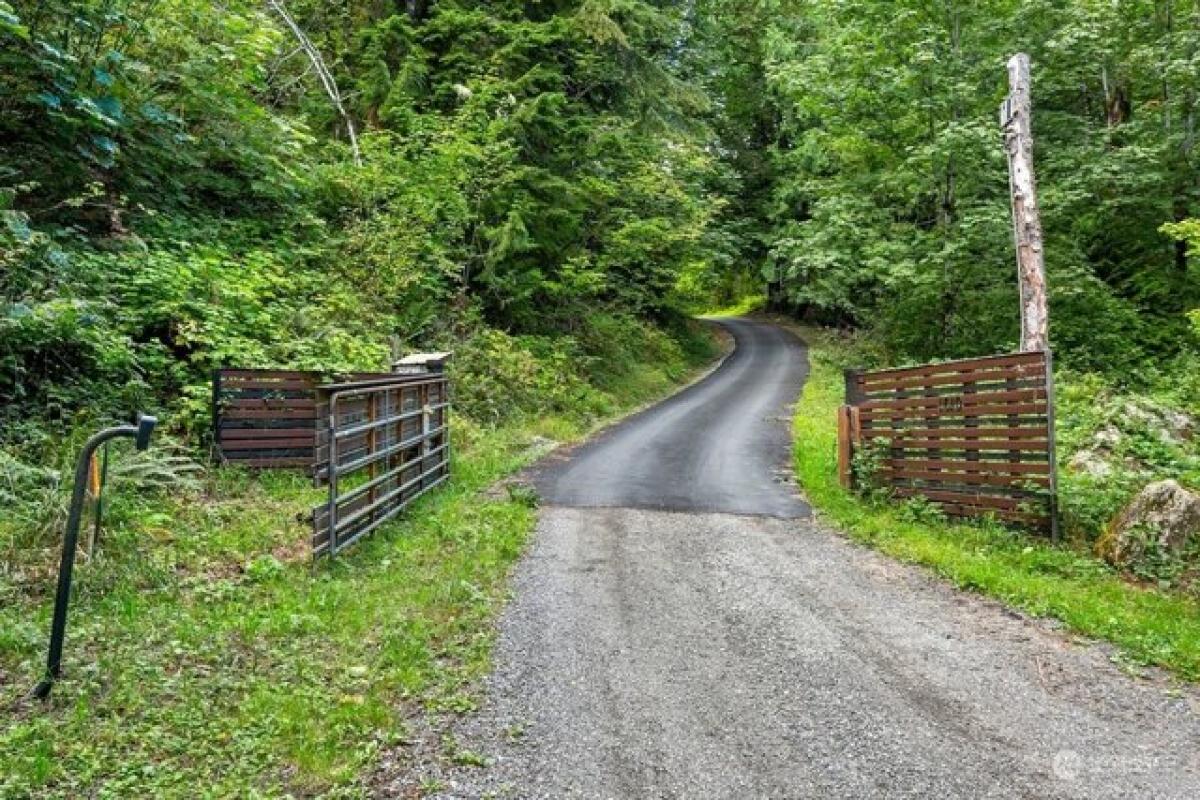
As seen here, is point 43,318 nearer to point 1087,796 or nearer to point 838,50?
point 1087,796

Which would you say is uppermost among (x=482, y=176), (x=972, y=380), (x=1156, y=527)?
(x=482, y=176)

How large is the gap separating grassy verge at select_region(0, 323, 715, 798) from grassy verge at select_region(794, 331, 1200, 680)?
10.7 ft

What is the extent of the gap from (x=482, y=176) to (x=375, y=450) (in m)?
8.10

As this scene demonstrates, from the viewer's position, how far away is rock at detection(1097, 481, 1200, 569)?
560 cm

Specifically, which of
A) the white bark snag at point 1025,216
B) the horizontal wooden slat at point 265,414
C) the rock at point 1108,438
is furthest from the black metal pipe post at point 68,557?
the white bark snag at point 1025,216

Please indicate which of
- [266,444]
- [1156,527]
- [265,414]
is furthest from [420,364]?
[1156,527]

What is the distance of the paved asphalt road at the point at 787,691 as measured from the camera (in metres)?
2.95

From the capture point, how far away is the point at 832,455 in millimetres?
9867

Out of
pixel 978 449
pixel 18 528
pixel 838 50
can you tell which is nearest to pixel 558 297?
pixel 838 50

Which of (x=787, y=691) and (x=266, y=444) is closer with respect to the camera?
(x=787, y=691)

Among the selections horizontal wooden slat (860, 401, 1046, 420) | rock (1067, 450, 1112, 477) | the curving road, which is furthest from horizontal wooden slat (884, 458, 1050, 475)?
rock (1067, 450, 1112, 477)

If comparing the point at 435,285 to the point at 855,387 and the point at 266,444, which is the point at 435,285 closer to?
the point at 266,444

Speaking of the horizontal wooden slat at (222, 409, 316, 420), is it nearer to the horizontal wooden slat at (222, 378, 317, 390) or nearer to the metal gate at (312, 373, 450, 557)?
the horizontal wooden slat at (222, 378, 317, 390)

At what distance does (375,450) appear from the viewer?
641cm
